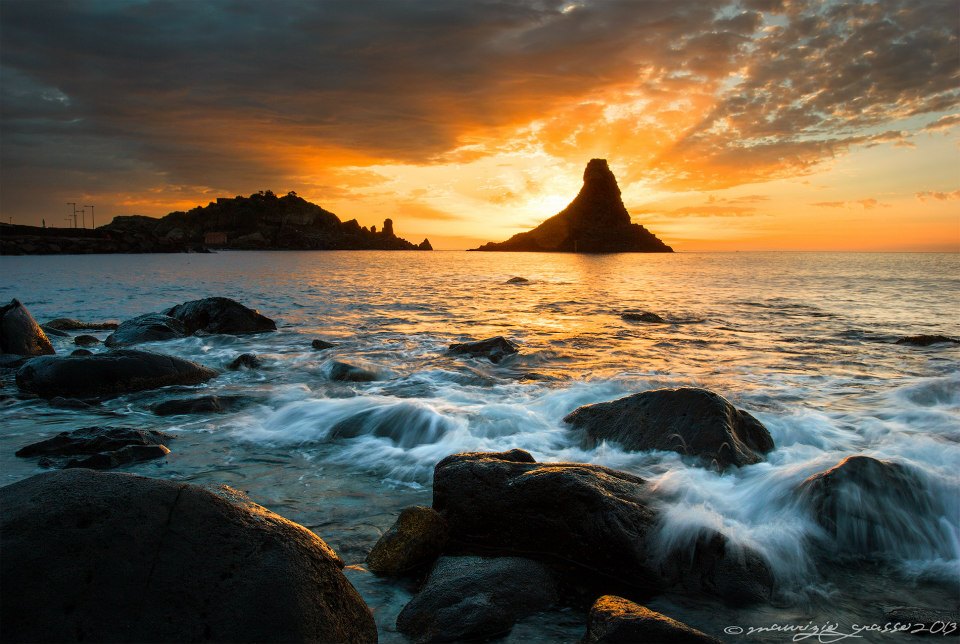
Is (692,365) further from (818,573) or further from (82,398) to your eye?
(82,398)

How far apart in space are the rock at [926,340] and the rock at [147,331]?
2092cm

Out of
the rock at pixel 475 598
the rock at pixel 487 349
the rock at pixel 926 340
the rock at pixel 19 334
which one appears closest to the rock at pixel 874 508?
the rock at pixel 475 598

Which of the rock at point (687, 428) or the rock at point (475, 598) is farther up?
the rock at point (687, 428)

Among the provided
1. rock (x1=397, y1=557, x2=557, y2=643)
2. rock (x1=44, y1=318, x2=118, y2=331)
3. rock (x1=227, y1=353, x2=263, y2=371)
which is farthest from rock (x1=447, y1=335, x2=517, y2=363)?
rock (x1=44, y1=318, x2=118, y2=331)

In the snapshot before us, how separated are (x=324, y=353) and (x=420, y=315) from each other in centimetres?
887

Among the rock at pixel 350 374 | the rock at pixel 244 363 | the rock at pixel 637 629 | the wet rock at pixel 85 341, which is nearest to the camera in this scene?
the rock at pixel 637 629

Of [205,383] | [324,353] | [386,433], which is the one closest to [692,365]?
[386,433]

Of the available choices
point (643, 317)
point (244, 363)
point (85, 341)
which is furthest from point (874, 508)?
point (85, 341)

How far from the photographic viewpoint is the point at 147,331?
16.5 m

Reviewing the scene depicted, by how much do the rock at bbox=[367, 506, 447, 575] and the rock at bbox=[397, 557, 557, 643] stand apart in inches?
9.9

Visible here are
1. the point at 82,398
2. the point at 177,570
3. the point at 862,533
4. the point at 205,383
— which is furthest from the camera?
the point at 205,383

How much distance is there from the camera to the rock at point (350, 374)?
37.7ft

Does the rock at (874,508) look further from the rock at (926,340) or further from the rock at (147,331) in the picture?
the rock at (147,331)

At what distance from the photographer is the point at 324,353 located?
14.6 meters
